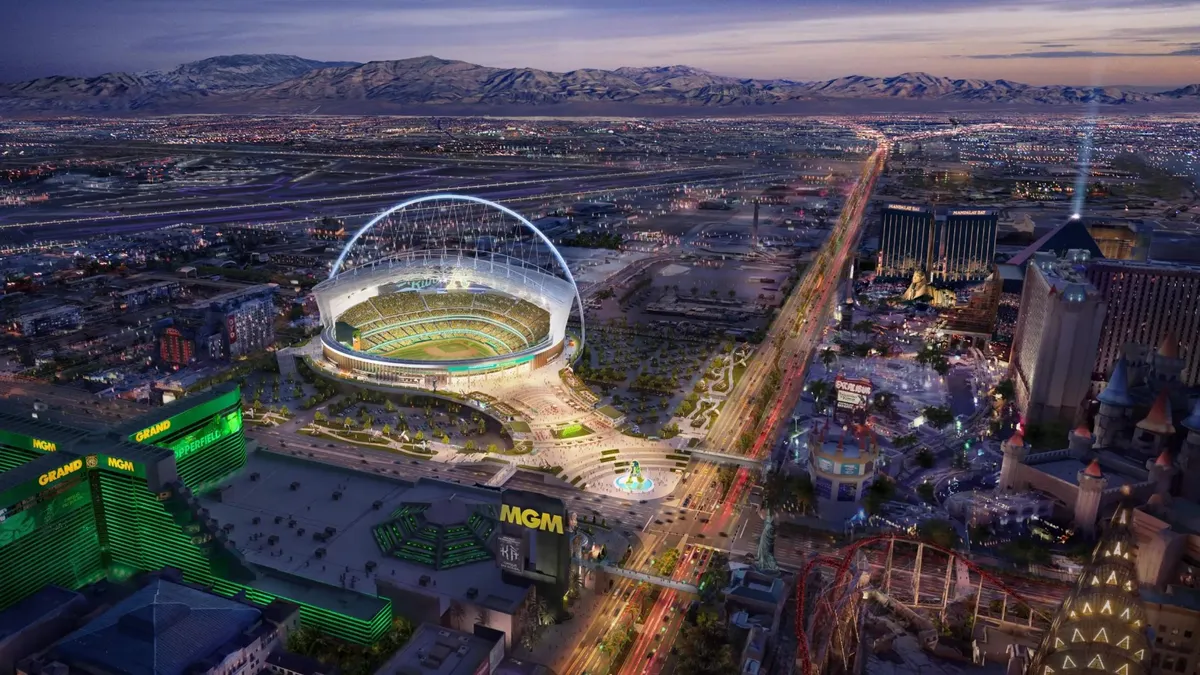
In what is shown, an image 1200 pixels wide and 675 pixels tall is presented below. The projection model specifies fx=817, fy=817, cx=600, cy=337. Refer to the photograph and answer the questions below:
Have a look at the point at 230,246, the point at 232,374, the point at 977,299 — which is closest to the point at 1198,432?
the point at 977,299

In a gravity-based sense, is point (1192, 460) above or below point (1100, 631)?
below

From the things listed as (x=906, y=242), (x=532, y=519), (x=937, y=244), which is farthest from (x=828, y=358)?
(x=937, y=244)

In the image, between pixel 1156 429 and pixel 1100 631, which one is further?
pixel 1156 429

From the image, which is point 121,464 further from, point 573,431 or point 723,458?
point 723,458

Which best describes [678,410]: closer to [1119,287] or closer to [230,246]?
[1119,287]

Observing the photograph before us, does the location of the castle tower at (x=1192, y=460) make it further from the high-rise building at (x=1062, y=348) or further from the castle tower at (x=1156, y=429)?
the high-rise building at (x=1062, y=348)

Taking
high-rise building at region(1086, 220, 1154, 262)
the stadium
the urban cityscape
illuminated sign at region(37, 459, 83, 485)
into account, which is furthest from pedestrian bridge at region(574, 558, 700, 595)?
high-rise building at region(1086, 220, 1154, 262)

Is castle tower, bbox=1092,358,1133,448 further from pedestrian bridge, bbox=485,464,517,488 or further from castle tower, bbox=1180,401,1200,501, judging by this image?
pedestrian bridge, bbox=485,464,517,488

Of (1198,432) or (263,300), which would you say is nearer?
(1198,432)
